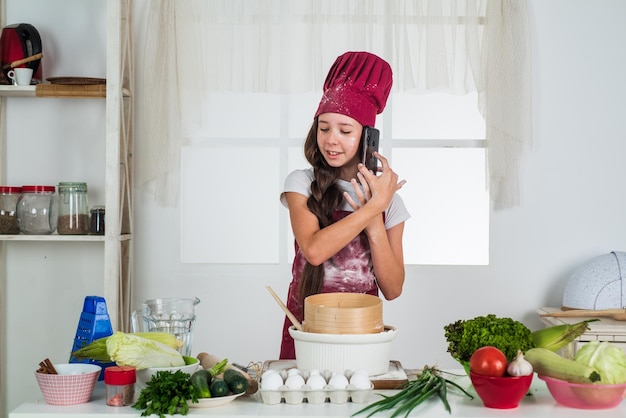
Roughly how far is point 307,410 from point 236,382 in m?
0.19

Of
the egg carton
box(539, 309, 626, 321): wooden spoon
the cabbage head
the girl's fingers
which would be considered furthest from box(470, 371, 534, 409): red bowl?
box(539, 309, 626, 321): wooden spoon

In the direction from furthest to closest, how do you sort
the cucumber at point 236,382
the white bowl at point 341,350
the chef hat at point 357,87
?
the chef hat at point 357,87
the white bowl at point 341,350
the cucumber at point 236,382

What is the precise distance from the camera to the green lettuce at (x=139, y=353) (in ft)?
6.32

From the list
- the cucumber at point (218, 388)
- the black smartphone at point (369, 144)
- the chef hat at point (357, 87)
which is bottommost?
the cucumber at point (218, 388)

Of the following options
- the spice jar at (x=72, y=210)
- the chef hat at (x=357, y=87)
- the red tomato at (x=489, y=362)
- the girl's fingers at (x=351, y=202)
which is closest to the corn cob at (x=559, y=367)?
the red tomato at (x=489, y=362)

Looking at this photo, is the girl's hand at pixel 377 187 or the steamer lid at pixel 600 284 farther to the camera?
the steamer lid at pixel 600 284

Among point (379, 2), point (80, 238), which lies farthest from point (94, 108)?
point (379, 2)

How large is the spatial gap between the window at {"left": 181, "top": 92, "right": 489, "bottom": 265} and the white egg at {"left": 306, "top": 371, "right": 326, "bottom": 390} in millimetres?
2197

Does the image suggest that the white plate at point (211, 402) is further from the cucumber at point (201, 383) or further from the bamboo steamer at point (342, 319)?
the bamboo steamer at point (342, 319)

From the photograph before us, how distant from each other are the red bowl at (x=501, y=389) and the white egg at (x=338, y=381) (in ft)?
0.99

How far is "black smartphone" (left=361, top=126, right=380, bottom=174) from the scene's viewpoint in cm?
257

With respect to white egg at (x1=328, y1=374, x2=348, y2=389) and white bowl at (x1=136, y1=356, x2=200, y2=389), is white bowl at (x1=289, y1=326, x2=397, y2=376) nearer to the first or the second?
white egg at (x1=328, y1=374, x2=348, y2=389)

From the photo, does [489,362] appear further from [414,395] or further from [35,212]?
[35,212]

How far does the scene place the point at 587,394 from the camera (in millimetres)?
1856
